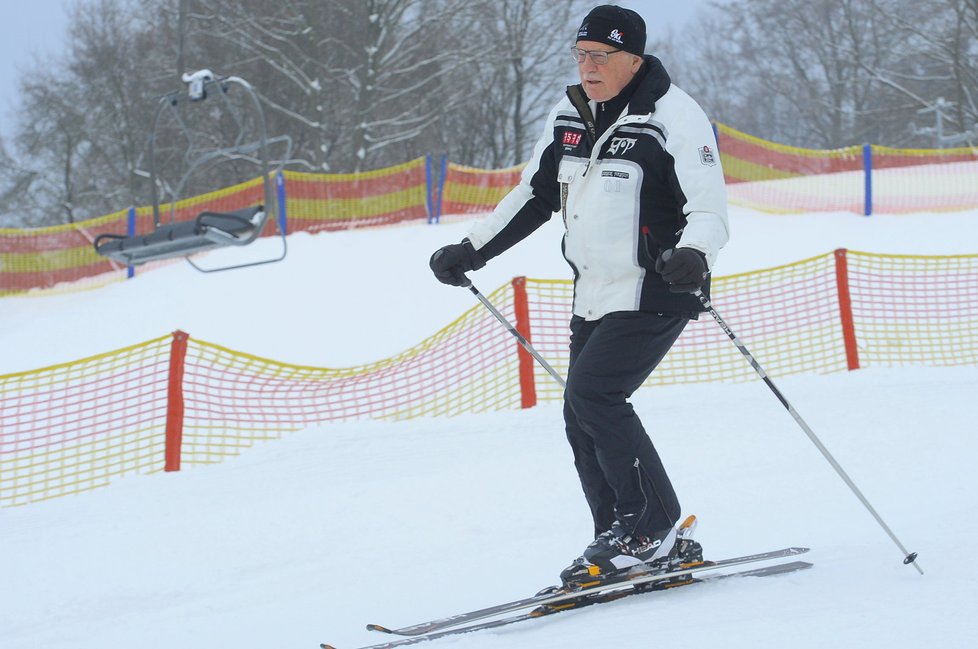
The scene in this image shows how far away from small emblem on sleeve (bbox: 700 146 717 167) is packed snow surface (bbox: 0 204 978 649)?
4.32 ft

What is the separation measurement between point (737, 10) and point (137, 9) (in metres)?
23.8

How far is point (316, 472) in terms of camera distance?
6145 millimetres

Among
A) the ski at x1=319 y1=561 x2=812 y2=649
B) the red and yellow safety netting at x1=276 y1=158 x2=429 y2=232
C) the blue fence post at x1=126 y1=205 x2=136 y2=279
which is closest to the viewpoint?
the ski at x1=319 y1=561 x2=812 y2=649

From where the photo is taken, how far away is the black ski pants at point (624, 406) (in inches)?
130

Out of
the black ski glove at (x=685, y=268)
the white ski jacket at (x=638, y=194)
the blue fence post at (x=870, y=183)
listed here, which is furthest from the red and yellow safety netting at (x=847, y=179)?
the black ski glove at (x=685, y=268)

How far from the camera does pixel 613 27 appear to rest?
10.6 ft

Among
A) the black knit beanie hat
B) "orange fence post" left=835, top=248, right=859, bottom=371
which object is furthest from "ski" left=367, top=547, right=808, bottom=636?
"orange fence post" left=835, top=248, right=859, bottom=371

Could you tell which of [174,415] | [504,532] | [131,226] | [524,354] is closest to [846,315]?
[524,354]

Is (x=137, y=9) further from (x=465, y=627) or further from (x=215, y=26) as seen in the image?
(x=465, y=627)

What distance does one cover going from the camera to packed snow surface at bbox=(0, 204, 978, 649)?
307 centimetres

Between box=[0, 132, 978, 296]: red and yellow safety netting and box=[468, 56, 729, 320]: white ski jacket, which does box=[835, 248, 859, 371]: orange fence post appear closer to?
box=[468, 56, 729, 320]: white ski jacket

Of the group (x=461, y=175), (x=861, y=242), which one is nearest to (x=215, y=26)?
(x=461, y=175)

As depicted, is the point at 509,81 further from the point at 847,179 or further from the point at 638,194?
A: the point at 638,194

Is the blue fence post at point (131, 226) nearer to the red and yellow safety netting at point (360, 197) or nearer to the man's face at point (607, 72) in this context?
the red and yellow safety netting at point (360, 197)
